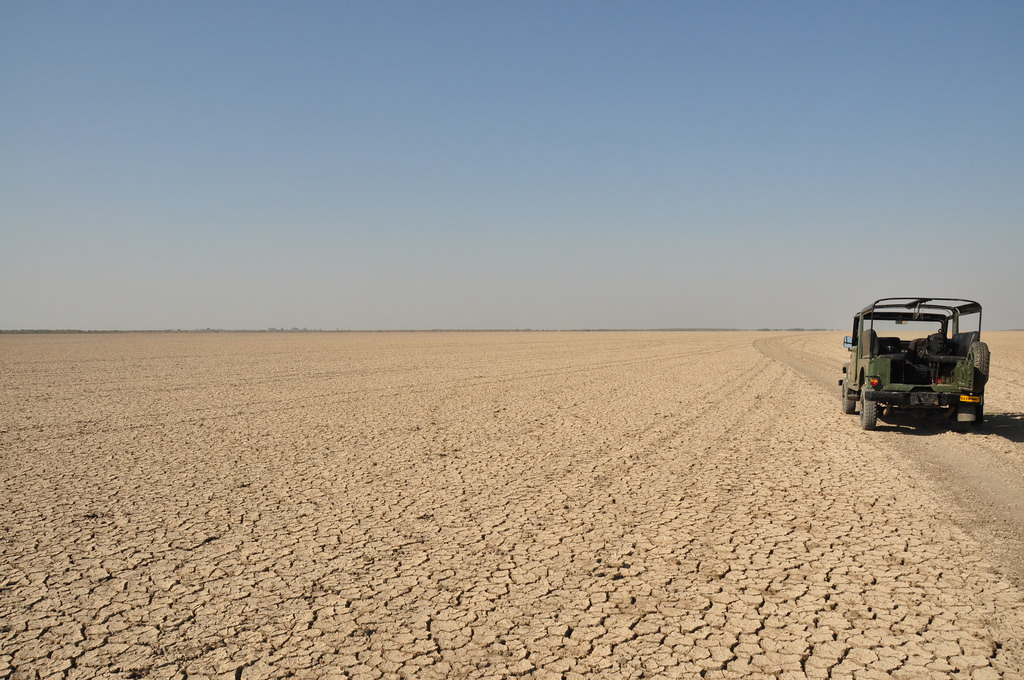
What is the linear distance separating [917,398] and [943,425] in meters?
1.75

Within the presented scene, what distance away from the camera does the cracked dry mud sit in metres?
3.18

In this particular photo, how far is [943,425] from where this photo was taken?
10.2 metres

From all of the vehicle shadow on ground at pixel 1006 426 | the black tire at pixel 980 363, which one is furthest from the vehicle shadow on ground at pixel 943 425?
the black tire at pixel 980 363

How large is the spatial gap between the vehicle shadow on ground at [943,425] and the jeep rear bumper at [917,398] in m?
0.63

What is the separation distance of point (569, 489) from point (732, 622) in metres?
2.82

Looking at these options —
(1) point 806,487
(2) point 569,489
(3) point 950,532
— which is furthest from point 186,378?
(3) point 950,532

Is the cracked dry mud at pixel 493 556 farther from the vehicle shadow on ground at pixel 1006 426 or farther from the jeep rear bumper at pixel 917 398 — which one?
the jeep rear bumper at pixel 917 398

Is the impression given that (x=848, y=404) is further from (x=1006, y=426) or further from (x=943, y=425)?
(x=1006, y=426)

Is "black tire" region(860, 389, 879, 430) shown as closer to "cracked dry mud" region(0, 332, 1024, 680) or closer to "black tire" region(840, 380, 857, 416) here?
"cracked dry mud" region(0, 332, 1024, 680)

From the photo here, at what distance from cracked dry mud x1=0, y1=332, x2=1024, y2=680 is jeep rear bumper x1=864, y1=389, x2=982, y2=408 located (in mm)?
507

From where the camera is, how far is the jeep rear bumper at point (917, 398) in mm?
8945

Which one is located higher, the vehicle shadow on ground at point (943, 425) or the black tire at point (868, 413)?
the black tire at point (868, 413)

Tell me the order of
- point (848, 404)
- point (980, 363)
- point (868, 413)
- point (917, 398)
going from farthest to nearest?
1. point (848, 404)
2. point (868, 413)
3. point (917, 398)
4. point (980, 363)

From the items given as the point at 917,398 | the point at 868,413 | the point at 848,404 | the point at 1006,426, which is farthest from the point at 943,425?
the point at 868,413
